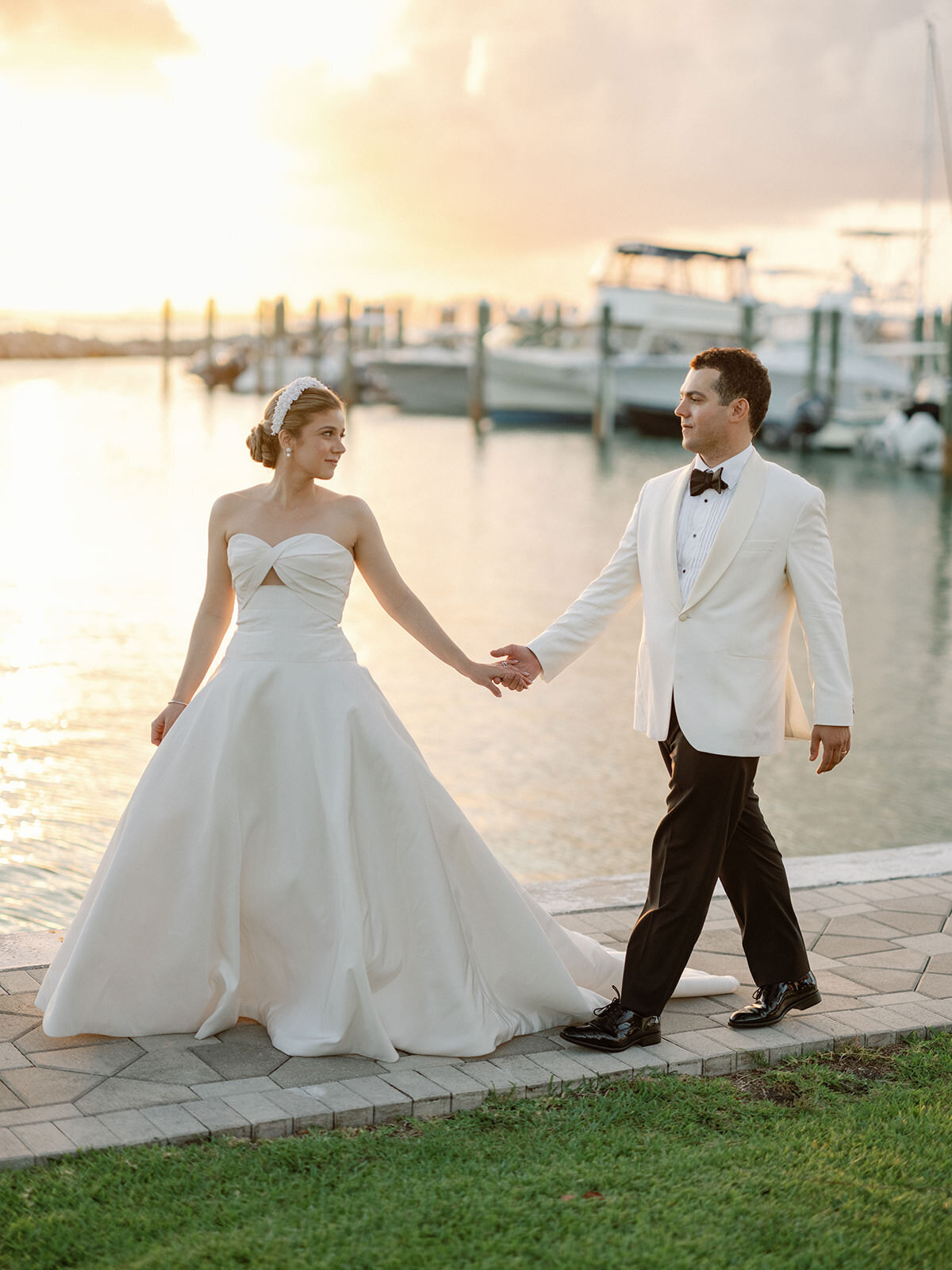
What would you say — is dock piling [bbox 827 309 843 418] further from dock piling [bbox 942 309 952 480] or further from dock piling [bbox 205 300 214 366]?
dock piling [bbox 205 300 214 366]

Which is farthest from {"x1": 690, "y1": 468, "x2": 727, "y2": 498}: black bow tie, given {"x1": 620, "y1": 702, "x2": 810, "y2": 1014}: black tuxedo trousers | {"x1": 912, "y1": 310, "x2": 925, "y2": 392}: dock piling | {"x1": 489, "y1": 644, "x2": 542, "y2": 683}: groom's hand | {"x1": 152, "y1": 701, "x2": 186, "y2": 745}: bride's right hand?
{"x1": 912, "y1": 310, "x2": 925, "y2": 392}: dock piling

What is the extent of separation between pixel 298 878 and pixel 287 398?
4.18 feet

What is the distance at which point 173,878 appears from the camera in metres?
3.60

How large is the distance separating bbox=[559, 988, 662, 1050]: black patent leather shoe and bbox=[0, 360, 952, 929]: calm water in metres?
2.72

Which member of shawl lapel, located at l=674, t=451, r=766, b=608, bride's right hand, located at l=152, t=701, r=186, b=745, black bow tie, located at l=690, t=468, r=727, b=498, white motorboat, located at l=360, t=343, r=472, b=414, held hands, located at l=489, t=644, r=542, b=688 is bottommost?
bride's right hand, located at l=152, t=701, r=186, b=745

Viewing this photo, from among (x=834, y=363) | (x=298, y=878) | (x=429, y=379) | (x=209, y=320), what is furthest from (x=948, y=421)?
(x=209, y=320)

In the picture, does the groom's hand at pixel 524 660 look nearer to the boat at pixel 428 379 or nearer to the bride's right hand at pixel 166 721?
the bride's right hand at pixel 166 721

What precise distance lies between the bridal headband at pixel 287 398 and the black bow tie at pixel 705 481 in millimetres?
1024

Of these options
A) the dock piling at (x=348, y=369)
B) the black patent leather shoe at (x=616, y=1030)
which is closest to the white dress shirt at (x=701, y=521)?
the black patent leather shoe at (x=616, y=1030)

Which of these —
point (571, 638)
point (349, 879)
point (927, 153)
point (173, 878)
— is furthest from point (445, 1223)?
point (927, 153)

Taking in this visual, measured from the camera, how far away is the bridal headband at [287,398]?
3.78m

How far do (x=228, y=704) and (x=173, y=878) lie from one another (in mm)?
464

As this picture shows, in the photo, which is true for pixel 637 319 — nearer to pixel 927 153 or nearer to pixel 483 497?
pixel 927 153

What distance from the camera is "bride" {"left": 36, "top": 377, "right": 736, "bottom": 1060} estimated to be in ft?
11.7
